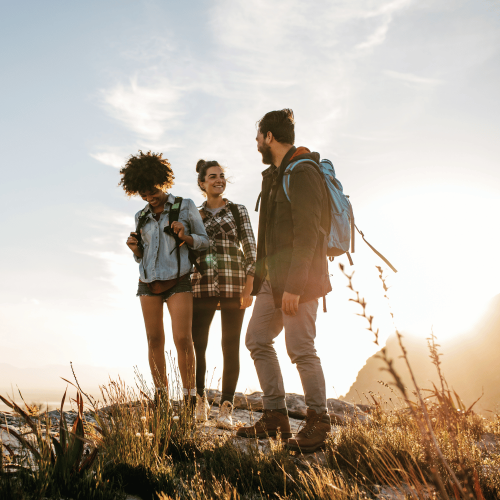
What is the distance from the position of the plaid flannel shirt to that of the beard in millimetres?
1188

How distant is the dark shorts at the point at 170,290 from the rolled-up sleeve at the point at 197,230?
322mm

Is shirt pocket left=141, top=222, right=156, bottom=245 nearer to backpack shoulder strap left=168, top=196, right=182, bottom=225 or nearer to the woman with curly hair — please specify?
the woman with curly hair

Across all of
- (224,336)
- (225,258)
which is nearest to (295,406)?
(224,336)

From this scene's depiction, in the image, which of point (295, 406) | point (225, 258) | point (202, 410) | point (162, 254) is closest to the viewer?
point (202, 410)

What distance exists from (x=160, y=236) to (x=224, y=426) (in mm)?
1812

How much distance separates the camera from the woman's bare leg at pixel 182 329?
3.55 meters

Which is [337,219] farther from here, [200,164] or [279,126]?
[200,164]

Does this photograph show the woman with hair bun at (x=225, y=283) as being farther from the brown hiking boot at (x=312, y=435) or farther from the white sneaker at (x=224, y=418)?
the brown hiking boot at (x=312, y=435)

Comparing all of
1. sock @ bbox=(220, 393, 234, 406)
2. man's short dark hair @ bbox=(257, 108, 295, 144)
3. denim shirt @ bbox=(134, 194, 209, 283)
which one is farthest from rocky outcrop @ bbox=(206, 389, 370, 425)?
man's short dark hair @ bbox=(257, 108, 295, 144)

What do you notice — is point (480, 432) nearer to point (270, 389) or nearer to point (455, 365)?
point (270, 389)

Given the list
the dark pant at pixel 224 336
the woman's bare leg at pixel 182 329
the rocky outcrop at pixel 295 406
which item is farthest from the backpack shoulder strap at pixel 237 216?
the rocky outcrop at pixel 295 406

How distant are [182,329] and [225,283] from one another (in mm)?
774

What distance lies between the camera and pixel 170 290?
148 inches

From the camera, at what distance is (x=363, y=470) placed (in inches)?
93.6
